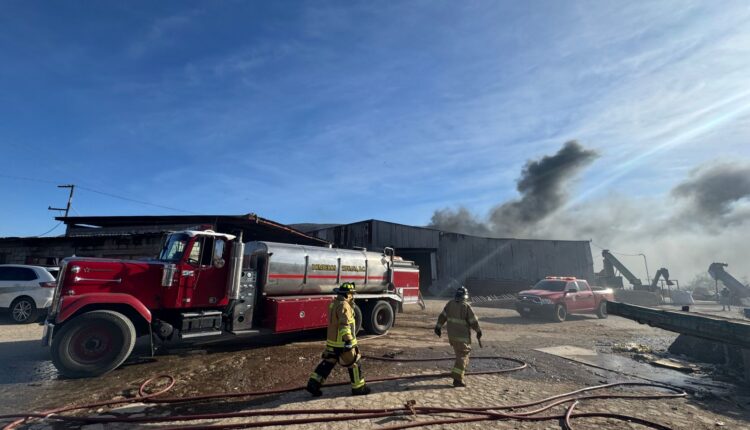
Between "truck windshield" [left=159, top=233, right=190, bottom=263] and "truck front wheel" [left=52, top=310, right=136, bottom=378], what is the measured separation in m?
1.62

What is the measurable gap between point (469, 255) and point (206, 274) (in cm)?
2508

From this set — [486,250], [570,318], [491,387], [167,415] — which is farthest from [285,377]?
[486,250]

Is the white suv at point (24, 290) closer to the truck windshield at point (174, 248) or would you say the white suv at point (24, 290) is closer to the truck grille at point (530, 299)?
the truck windshield at point (174, 248)

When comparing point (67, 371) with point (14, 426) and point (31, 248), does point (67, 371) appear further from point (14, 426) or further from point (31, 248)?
point (31, 248)

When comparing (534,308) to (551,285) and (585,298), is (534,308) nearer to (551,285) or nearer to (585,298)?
(551,285)

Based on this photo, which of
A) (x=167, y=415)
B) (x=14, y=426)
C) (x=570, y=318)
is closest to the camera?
(x=14, y=426)

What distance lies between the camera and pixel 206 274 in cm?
808

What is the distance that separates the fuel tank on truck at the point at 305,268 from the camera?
8.91 metres

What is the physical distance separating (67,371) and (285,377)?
378 centimetres

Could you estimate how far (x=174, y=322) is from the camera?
25.4ft

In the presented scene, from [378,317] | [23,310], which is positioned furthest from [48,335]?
[378,317]

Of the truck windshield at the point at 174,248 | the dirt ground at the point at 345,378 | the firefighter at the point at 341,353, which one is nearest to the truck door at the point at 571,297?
the dirt ground at the point at 345,378

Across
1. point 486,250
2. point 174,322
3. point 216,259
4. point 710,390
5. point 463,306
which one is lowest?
point 710,390

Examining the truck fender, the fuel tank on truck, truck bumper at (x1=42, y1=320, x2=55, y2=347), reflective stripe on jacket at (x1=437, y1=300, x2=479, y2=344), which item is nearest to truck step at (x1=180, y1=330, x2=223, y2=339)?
the truck fender
